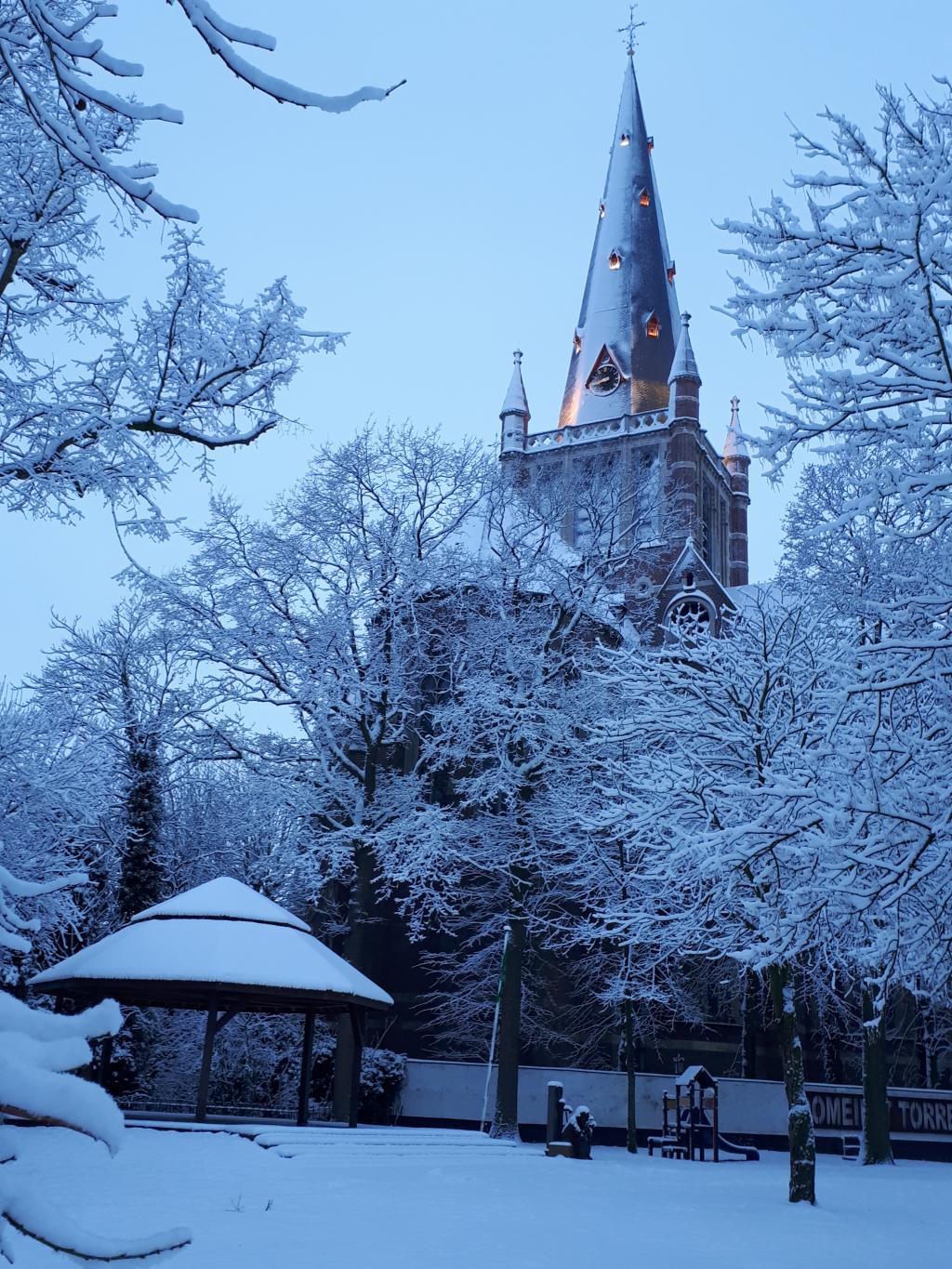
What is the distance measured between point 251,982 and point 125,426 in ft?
36.0

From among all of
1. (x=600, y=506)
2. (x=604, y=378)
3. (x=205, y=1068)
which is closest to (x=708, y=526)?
(x=604, y=378)

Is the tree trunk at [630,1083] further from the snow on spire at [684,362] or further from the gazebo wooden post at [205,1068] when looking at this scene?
the snow on spire at [684,362]

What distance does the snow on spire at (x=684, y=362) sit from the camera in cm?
6375

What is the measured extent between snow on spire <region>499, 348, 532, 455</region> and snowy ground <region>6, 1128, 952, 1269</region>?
51.2 m

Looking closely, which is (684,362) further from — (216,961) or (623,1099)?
(216,961)

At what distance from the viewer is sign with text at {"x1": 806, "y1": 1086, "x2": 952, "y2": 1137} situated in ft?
103

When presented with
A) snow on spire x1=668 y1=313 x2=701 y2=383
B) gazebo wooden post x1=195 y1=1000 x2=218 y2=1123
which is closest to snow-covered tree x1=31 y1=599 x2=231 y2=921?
gazebo wooden post x1=195 y1=1000 x2=218 y2=1123

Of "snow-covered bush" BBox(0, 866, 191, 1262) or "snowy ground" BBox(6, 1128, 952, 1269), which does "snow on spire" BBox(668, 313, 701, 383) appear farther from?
"snow-covered bush" BBox(0, 866, 191, 1262)

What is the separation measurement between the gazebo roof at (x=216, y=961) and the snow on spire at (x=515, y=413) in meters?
48.1

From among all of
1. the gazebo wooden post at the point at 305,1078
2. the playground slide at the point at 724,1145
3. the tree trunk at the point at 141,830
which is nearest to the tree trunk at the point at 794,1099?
the gazebo wooden post at the point at 305,1078

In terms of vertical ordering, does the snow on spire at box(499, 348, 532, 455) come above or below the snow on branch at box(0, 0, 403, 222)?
above

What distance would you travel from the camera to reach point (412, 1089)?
28.2 m

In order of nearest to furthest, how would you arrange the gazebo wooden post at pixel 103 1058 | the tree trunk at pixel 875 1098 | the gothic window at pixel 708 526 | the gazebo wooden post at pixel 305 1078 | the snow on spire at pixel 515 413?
the gazebo wooden post at pixel 305 1078, the gazebo wooden post at pixel 103 1058, the tree trunk at pixel 875 1098, the gothic window at pixel 708 526, the snow on spire at pixel 515 413

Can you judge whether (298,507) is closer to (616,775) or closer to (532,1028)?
(616,775)
